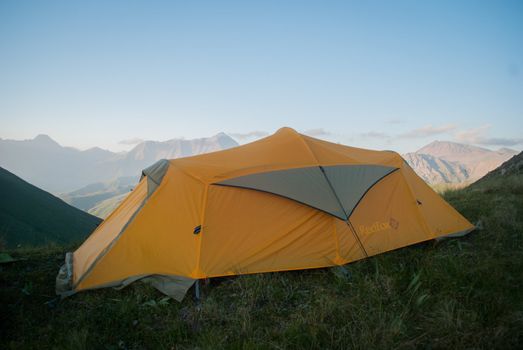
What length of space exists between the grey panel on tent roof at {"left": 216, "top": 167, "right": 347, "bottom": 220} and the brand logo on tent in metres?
0.58

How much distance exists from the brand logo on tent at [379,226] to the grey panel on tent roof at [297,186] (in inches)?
22.7

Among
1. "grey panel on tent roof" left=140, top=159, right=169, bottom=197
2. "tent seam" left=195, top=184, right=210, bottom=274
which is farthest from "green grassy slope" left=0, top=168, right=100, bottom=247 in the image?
"tent seam" left=195, top=184, right=210, bottom=274

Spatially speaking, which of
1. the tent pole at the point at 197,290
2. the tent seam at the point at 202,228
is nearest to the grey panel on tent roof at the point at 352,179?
the tent seam at the point at 202,228

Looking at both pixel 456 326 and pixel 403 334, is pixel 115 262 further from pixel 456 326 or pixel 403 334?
pixel 456 326

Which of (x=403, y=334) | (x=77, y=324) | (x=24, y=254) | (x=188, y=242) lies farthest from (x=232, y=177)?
(x=24, y=254)

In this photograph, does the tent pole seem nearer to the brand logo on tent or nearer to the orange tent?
the orange tent

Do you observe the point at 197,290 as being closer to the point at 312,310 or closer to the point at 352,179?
the point at 312,310

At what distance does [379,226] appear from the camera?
18.4ft

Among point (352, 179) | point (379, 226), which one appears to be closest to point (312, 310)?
point (379, 226)

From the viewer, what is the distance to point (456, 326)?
3121mm

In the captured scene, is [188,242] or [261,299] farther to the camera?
[188,242]

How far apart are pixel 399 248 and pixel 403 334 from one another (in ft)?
9.07

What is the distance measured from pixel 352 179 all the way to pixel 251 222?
2.22 m

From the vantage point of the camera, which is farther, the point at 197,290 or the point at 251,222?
the point at 251,222
